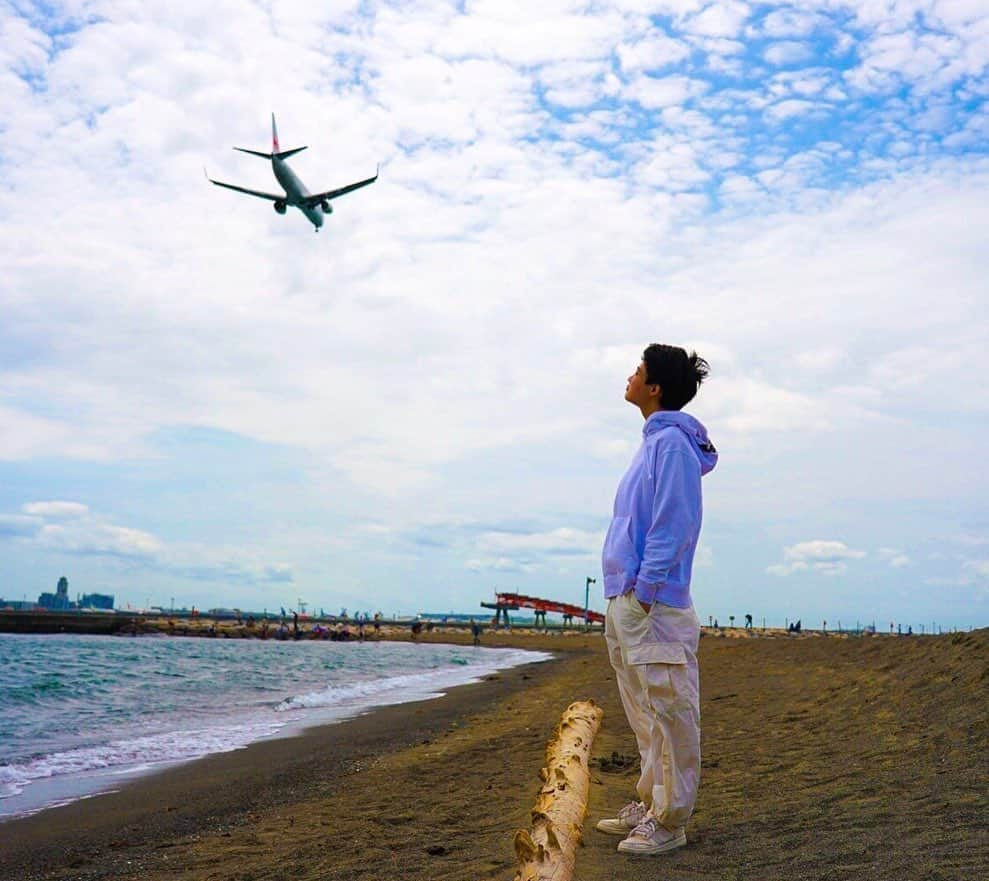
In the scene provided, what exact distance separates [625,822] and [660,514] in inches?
63.6

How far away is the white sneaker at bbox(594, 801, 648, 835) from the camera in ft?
14.4

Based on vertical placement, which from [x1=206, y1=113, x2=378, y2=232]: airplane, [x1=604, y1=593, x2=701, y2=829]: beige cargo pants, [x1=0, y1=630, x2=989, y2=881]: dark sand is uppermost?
[x1=206, y1=113, x2=378, y2=232]: airplane

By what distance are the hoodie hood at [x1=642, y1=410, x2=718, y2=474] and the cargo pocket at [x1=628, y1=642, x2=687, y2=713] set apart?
2.73 ft

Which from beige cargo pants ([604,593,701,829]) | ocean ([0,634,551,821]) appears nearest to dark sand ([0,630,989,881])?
beige cargo pants ([604,593,701,829])

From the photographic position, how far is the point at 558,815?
423 cm

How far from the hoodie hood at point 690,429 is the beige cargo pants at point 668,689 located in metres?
0.71

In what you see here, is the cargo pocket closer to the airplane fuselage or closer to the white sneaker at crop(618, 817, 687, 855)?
the white sneaker at crop(618, 817, 687, 855)

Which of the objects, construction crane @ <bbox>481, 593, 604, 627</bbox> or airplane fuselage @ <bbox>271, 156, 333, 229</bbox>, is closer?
airplane fuselage @ <bbox>271, 156, 333, 229</bbox>

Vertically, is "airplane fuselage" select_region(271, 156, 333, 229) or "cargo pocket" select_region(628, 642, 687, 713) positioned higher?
"airplane fuselage" select_region(271, 156, 333, 229)

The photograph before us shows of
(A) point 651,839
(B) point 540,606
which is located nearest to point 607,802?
(A) point 651,839

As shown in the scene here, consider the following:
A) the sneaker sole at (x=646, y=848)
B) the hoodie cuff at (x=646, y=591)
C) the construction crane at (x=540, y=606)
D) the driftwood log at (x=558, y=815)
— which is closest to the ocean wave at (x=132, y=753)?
the driftwood log at (x=558, y=815)

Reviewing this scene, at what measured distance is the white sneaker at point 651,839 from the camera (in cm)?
394

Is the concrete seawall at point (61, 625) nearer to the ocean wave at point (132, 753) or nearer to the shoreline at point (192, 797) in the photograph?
the ocean wave at point (132, 753)

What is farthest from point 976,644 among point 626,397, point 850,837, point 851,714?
point 626,397
